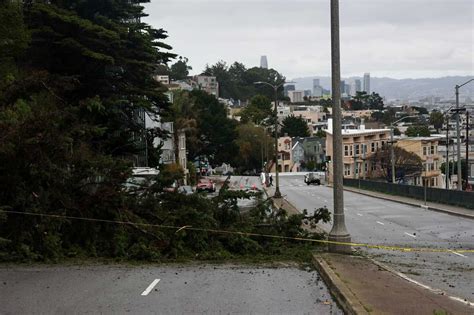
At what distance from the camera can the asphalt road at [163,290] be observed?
983cm

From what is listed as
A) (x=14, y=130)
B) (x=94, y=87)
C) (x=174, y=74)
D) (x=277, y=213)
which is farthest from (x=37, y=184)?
(x=174, y=74)

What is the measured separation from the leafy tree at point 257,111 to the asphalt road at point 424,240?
12610 centimetres

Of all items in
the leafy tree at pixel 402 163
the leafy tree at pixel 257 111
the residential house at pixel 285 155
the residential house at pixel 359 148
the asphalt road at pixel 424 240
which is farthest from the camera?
the leafy tree at pixel 257 111

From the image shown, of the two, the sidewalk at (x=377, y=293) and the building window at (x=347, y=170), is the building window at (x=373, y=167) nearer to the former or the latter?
the building window at (x=347, y=170)

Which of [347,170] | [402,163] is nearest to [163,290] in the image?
[402,163]

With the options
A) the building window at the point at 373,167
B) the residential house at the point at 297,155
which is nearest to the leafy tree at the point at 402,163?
the building window at the point at 373,167

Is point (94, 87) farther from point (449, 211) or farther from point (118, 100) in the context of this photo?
point (449, 211)

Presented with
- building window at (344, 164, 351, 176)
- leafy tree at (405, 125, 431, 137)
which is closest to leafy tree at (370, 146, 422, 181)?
building window at (344, 164, 351, 176)

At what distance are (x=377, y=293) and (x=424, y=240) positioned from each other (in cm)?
1255

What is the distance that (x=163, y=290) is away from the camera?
11422mm

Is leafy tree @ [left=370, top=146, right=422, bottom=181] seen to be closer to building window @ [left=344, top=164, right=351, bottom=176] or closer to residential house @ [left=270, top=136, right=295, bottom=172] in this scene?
building window @ [left=344, top=164, right=351, bottom=176]

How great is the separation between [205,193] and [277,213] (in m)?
2.02

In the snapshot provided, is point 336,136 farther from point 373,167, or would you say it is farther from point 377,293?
point 373,167

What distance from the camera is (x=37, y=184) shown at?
16.0m
